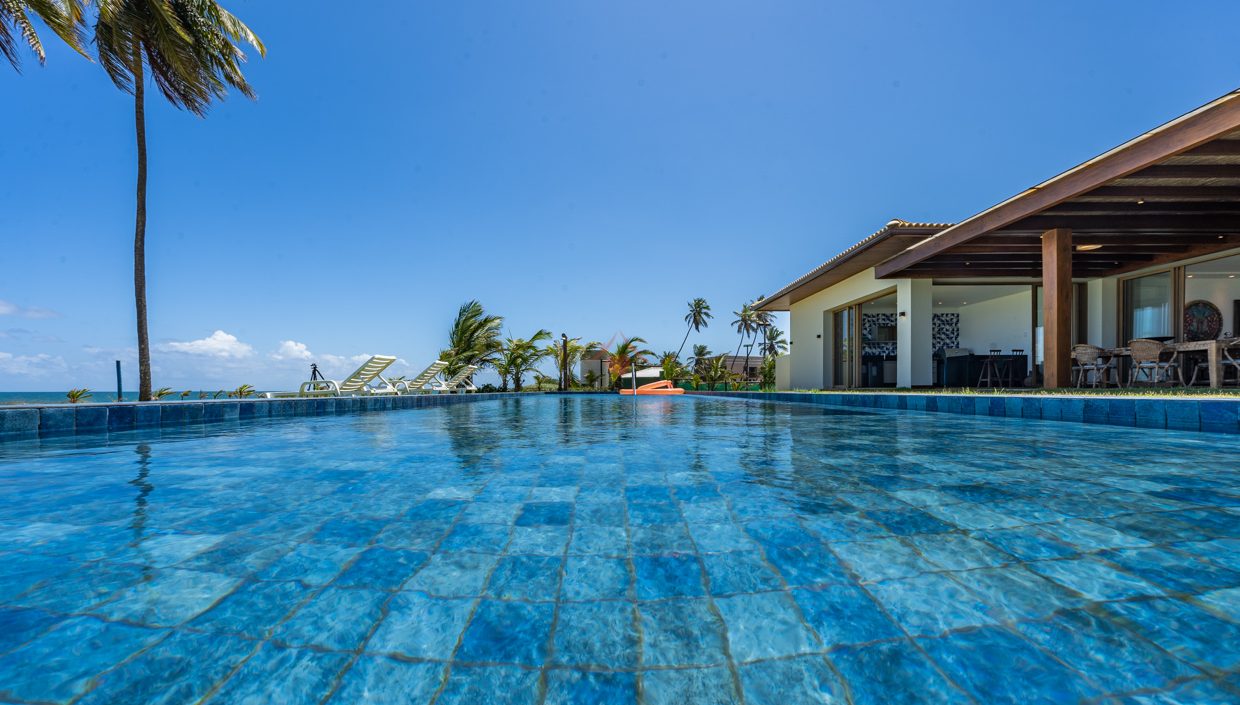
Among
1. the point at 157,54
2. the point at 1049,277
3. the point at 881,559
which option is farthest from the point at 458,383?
the point at 881,559

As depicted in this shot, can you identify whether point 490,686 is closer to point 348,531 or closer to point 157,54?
point 348,531

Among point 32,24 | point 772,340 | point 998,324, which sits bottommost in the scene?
point 998,324

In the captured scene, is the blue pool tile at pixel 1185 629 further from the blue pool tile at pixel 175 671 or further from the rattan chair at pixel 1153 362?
the rattan chair at pixel 1153 362

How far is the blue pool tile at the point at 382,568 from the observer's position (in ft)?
4.94

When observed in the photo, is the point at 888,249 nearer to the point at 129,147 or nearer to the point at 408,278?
the point at 129,147

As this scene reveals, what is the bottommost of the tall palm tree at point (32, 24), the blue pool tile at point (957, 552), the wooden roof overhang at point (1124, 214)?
the blue pool tile at point (957, 552)

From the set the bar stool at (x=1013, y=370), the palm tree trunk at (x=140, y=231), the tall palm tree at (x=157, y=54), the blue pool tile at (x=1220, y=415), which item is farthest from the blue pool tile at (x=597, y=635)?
the bar stool at (x=1013, y=370)

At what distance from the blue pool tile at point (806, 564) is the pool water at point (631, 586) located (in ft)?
0.04

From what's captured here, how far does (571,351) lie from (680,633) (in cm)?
2196

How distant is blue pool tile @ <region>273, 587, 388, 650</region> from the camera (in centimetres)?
121

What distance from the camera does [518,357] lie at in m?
19.8

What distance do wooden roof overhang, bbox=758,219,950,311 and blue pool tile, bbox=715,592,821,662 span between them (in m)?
10.1

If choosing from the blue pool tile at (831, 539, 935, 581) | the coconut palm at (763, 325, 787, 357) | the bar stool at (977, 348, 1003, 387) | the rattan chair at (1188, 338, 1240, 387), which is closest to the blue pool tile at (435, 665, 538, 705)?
the blue pool tile at (831, 539, 935, 581)

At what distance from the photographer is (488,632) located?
124 centimetres
